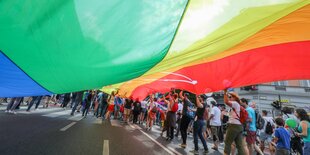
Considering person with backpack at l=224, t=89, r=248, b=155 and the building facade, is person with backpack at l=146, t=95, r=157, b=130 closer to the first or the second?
person with backpack at l=224, t=89, r=248, b=155

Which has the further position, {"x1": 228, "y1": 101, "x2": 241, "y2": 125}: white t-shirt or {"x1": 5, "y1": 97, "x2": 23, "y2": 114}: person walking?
{"x1": 5, "y1": 97, "x2": 23, "y2": 114}: person walking

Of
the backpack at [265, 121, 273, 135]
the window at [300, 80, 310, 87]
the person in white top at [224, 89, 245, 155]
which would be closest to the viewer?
the person in white top at [224, 89, 245, 155]

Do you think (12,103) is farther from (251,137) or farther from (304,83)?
(304,83)

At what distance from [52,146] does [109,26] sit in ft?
14.3

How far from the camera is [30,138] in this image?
5.11 meters

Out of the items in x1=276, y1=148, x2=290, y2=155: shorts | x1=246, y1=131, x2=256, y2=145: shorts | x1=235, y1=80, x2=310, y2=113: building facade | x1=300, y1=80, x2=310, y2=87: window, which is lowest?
x1=276, y1=148, x2=290, y2=155: shorts

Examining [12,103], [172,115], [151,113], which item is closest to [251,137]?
[172,115]

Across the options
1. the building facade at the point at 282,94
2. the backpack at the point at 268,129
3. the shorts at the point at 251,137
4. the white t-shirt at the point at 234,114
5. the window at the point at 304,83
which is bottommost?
the shorts at the point at 251,137

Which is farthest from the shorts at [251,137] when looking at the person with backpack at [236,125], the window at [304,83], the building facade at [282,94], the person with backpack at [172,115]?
the window at [304,83]

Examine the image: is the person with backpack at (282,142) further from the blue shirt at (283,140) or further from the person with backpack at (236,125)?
the person with backpack at (236,125)

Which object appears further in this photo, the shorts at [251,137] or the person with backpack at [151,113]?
the person with backpack at [151,113]

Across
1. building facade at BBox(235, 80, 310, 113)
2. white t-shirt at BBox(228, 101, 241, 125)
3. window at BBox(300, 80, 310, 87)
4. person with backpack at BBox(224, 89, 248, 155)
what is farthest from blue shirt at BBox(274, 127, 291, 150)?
window at BBox(300, 80, 310, 87)

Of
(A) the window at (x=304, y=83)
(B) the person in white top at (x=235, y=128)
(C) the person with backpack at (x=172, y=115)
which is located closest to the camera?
(B) the person in white top at (x=235, y=128)

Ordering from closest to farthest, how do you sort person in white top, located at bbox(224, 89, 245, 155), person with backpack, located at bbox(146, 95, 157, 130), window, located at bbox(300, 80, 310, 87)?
1. person in white top, located at bbox(224, 89, 245, 155)
2. person with backpack, located at bbox(146, 95, 157, 130)
3. window, located at bbox(300, 80, 310, 87)
